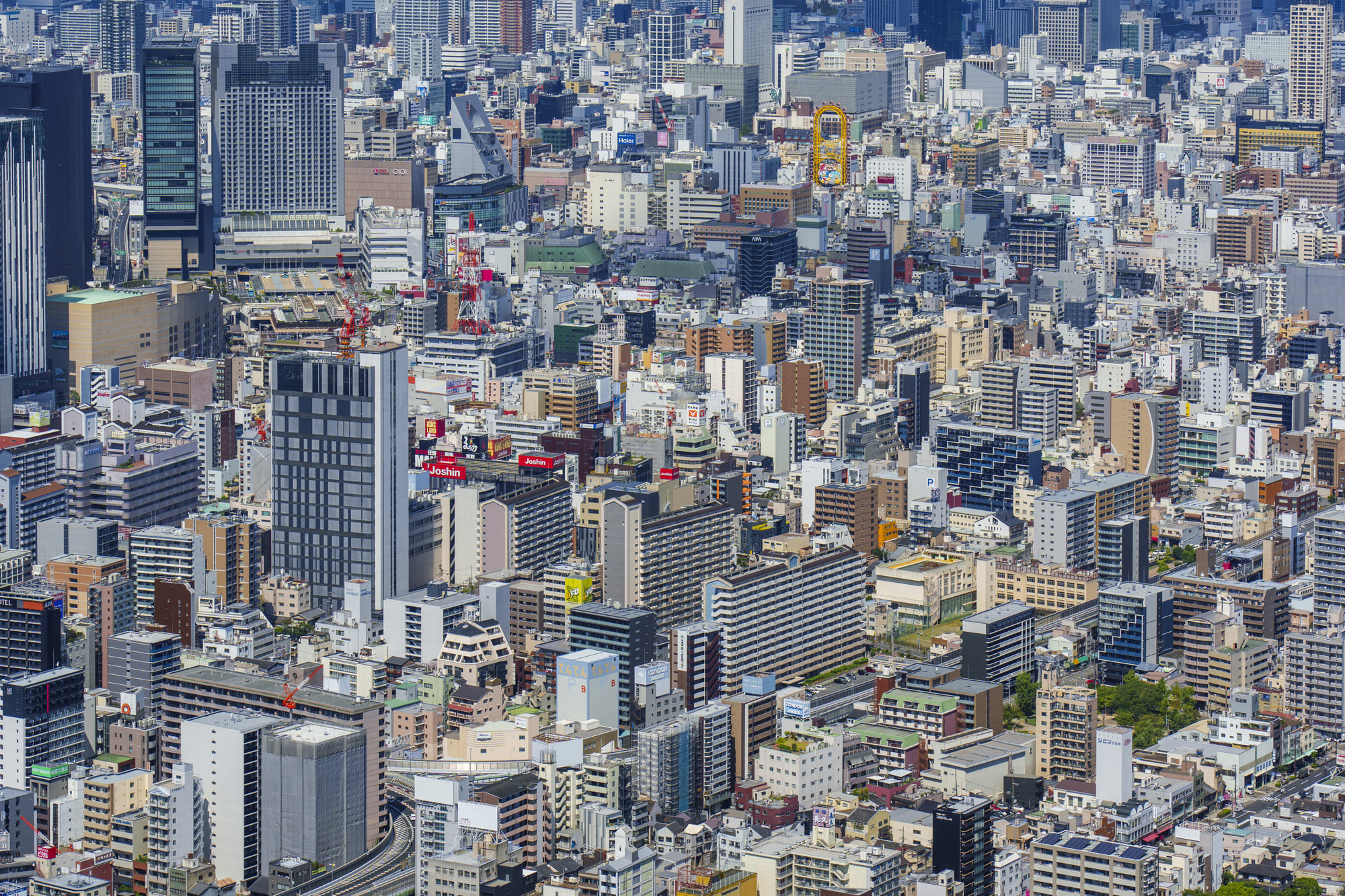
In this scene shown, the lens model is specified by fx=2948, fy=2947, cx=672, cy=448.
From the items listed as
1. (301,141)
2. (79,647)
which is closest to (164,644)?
(79,647)

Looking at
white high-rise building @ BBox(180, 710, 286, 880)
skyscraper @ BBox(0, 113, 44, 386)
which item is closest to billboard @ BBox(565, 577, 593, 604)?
white high-rise building @ BBox(180, 710, 286, 880)

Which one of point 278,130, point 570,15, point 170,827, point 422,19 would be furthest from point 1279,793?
point 570,15

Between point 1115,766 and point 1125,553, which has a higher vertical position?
point 1125,553

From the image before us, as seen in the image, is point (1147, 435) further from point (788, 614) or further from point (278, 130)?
point (278, 130)

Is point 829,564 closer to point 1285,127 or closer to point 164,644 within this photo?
point 164,644

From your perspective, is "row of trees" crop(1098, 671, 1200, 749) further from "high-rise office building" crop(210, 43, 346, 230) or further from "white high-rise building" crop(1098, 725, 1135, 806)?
"high-rise office building" crop(210, 43, 346, 230)

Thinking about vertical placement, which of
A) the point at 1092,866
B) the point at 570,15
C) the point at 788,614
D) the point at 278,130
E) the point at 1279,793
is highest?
the point at 570,15
